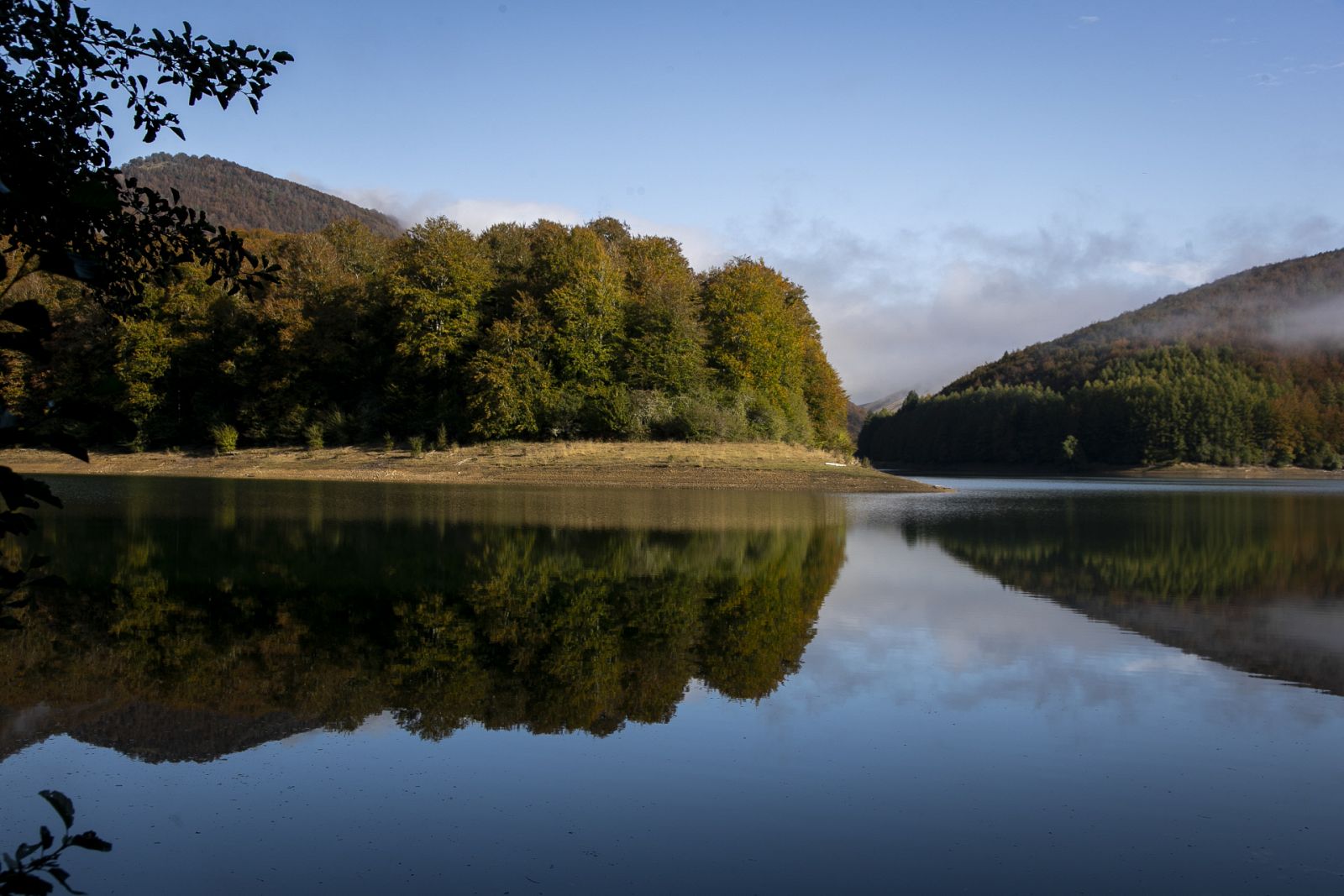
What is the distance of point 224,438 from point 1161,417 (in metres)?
89.6

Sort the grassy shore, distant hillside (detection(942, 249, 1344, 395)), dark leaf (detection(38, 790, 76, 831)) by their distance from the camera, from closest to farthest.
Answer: dark leaf (detection(38, 790, 76, 831)) < the grassy shore < distant hillside (detection(942, 249, 1344, 395))

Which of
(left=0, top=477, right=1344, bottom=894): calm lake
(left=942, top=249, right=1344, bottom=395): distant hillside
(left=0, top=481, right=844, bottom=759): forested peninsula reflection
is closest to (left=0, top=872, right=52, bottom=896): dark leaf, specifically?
(left=0, top=477, right=1344, bottom=894): calm lake

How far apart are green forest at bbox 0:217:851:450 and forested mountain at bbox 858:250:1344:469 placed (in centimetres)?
6157

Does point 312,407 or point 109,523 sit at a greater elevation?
point 312,407

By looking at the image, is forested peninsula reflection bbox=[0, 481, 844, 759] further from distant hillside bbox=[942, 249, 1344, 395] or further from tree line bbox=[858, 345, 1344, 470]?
distant hillside bbox=[942, 249, 1344, 395]

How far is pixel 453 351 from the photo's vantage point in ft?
185

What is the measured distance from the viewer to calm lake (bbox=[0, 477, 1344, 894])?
606cm

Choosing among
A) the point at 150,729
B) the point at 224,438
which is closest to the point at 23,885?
the point at 150,729

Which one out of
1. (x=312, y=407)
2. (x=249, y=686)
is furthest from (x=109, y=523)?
(x=312, y=407)

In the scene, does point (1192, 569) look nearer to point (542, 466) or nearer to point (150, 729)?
point (150, 729)

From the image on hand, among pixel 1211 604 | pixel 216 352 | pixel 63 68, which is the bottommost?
pixel 1211 604

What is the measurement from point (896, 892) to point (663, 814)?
1.73 meters

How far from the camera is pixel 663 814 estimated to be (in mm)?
6727

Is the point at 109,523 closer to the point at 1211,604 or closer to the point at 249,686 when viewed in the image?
the point at 249,686
